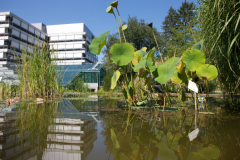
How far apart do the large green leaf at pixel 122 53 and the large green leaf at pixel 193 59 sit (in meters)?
0.45

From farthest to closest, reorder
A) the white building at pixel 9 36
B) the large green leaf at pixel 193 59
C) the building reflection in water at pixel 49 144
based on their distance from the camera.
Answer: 1. the white building at pixel 9 36
2. the large green leaf at pixel 193 59
3. the building reflection in water at pixel 49 144

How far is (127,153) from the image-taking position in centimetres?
54

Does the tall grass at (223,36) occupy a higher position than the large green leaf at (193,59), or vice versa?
the tall grass at (223,36)

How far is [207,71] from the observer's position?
1306 millimetres

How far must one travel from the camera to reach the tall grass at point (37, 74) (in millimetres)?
2812

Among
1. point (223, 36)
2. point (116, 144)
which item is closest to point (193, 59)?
Result: point (223, 36)

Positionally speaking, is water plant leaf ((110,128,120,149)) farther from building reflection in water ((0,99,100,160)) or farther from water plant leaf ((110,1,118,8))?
water plant leaf ((110,1,118,8))

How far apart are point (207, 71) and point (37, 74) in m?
2.60

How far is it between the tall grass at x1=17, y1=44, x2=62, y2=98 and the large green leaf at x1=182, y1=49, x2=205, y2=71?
2.40m

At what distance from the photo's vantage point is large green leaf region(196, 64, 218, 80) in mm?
1291

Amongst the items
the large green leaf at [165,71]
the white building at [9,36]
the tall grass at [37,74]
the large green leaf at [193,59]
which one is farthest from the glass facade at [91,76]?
the white building at [9,36]

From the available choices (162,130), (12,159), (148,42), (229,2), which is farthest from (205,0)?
(148,42)

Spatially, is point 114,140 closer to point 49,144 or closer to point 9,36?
point 49,144

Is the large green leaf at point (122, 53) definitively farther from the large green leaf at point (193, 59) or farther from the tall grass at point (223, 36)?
the tall grass at point (223, 36)
